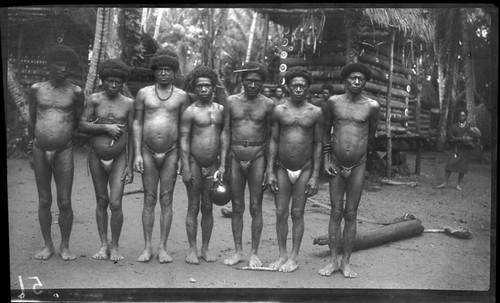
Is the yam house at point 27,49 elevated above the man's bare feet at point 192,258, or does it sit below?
above

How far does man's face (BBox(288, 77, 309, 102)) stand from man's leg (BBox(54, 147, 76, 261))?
250cm

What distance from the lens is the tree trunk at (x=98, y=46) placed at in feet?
19.9

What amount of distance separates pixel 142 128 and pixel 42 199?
4.28 feet

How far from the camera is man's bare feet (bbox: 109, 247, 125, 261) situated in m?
5.84

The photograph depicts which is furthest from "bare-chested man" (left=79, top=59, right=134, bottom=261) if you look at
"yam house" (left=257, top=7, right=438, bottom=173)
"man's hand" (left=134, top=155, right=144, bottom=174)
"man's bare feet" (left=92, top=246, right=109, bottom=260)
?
"yam house" (left=257, top=7, right=438, bottom=173)

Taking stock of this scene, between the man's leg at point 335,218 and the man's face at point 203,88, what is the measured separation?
1609 millimetres

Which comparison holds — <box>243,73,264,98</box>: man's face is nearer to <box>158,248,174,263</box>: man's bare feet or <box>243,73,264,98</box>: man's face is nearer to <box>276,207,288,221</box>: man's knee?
<box>276,207,288,221</box>: man's knee

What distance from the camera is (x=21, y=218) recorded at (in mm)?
5797

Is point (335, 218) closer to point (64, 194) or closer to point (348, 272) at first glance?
point (348, 272)

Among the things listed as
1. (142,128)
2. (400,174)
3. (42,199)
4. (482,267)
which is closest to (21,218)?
(42,199)

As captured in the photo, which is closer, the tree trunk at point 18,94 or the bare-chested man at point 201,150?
the tree trunk at point 18,94

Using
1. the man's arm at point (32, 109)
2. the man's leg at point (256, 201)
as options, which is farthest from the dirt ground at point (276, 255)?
the man's arm at point (32, 109)

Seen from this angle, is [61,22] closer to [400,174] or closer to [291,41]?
[291,41]

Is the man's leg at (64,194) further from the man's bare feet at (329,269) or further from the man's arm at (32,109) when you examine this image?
the man's bare feet at (329,269)
